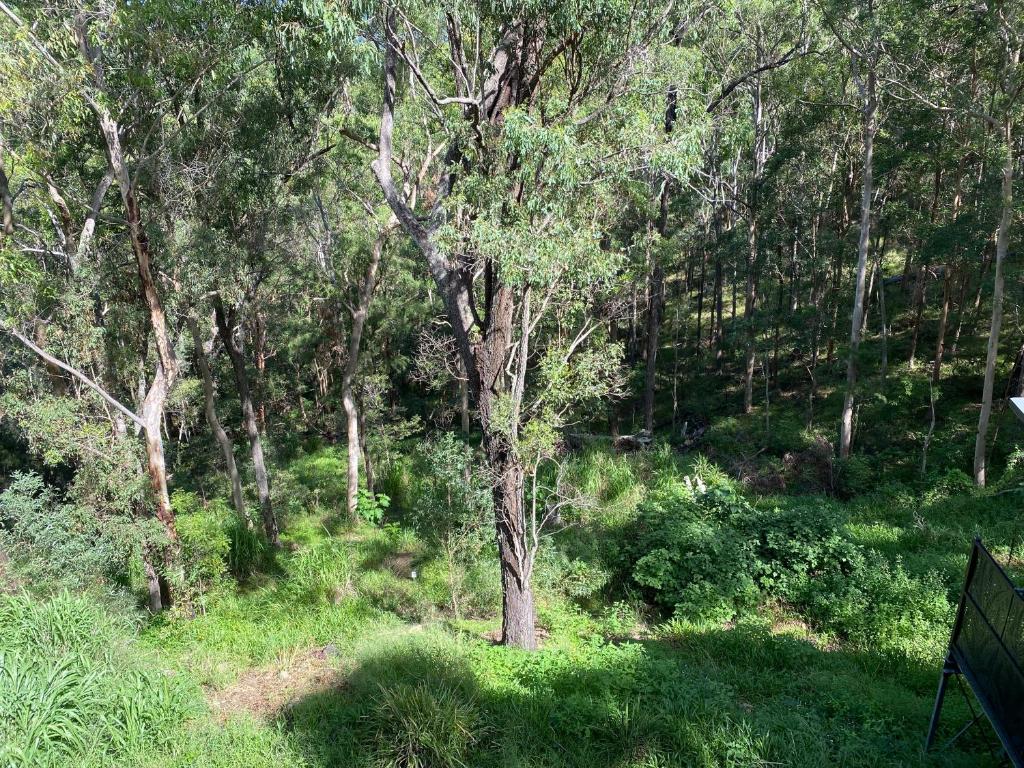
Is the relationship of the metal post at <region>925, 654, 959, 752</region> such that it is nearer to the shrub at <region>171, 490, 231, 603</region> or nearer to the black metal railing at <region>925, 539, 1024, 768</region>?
the black metal railing at <region>925, 539, 1024, 768</region>

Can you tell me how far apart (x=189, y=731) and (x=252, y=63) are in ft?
30.9

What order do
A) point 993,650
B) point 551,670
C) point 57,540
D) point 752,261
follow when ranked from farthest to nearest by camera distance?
point 752,261 → point 57,540 → point 551,670 → point 993,650

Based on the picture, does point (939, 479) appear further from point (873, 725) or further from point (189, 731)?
point (189, 731)

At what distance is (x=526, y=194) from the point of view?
5867 millimetres

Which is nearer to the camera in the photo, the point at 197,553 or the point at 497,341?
the point at 497,341

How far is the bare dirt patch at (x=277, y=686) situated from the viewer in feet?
17.0

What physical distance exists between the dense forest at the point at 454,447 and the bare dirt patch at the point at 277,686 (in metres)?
0.05

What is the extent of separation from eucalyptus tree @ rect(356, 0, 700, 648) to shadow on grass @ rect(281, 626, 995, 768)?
103cm

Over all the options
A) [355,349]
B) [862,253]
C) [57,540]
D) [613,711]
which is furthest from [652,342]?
[57,540]

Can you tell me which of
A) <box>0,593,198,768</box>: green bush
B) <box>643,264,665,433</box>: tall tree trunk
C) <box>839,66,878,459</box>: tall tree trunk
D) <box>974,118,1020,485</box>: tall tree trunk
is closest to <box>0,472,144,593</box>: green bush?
<box>0,593,198,768</box>: green bush

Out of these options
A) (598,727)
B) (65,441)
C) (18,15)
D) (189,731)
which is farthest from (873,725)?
(18,15)

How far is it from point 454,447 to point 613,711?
428 centimetres

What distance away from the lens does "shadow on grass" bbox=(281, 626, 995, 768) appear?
425 centimetres

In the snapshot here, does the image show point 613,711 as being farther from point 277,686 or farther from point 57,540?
point 57,540
